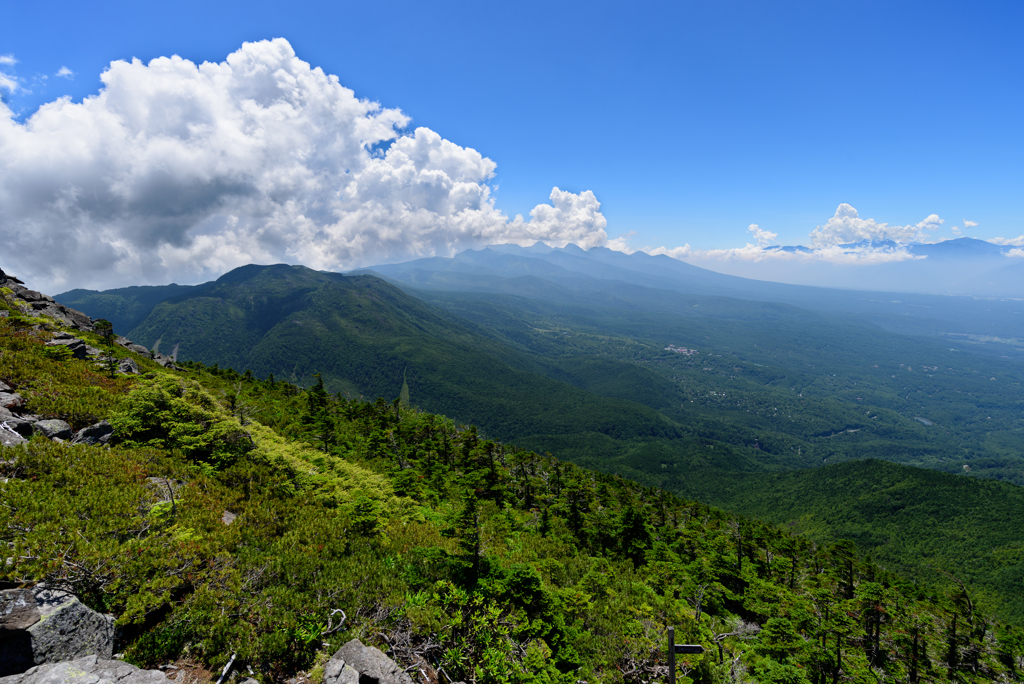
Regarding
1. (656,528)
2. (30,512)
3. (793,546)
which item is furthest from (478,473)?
(793,546)

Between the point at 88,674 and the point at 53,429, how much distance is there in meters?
15.3

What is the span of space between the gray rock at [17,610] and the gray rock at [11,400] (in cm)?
1460

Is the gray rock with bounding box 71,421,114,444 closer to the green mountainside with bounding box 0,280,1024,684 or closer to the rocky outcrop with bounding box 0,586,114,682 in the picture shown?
the green mountainside with bounding box 0,280,1024,684

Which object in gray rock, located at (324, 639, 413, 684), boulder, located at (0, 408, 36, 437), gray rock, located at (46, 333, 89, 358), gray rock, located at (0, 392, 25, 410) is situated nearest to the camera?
gray rock, located at (324, 639, 413, 684)

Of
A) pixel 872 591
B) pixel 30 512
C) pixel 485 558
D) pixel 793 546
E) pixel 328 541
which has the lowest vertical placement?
pixel 793 546

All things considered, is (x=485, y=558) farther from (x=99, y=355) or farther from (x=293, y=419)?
(x=99, y=355)

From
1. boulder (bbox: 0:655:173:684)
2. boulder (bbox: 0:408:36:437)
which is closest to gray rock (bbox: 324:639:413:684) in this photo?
boulder (bbox: 0:655:173:684)

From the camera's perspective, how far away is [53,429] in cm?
1584

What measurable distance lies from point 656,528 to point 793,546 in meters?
21.6

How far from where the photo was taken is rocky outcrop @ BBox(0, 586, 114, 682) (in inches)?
276

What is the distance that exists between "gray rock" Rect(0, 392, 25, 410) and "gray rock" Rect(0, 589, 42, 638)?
47.9 ft

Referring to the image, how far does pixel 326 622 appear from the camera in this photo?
1109cm

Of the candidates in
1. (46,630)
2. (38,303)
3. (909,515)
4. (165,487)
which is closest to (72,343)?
(165,487)

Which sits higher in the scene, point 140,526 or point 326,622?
point 140,526
